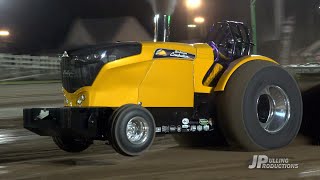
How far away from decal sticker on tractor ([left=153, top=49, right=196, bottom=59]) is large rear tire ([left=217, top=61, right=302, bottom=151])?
2.03 ft

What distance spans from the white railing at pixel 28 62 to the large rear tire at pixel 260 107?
106ft

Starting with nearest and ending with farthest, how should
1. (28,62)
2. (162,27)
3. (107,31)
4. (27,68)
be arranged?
1. (162,27)
2. (27,68)
3. (28,62)
4. (107,31)

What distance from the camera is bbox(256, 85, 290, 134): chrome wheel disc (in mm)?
7172

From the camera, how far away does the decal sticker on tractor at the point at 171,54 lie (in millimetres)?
6438

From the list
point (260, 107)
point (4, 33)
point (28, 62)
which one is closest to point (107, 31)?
point (28, 62)

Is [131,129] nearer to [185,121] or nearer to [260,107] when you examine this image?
[185,121]

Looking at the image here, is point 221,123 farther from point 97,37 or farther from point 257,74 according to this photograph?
point 97,37

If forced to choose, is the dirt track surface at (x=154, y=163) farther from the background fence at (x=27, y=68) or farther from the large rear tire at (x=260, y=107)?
the background fence at (x=27, y=68)

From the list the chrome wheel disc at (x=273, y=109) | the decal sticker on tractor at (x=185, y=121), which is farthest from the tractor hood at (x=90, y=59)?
the chrome wheel disc at (x=273, y=109)

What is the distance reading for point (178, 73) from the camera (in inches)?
258

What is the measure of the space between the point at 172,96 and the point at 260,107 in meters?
1.35

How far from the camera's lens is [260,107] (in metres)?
7.24

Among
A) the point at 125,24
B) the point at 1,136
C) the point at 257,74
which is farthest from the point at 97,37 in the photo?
the point at 257,74

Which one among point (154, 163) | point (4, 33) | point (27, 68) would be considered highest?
point (4, 33)
